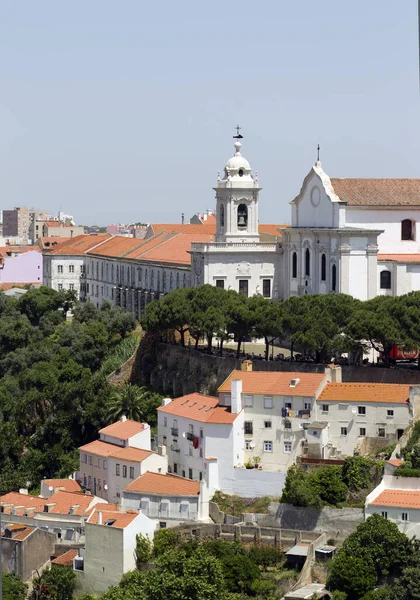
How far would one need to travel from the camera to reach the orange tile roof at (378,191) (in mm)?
59688

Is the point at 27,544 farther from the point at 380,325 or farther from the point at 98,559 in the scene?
the point at 380,325

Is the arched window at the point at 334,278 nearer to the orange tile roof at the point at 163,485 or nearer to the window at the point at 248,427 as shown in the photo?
Answer: the window at the point at 248,427

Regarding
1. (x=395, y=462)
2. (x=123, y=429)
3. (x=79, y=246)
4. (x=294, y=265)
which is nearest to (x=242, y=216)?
(x=294, y=265)

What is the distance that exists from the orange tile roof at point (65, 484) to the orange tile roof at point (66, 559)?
4450 millimetres

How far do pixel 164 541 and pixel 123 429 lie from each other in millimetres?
7738

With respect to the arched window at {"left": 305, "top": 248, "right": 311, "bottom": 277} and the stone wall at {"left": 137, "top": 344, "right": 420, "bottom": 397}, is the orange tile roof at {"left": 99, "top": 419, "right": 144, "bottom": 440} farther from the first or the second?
the arched window at {"left": 305, "top": 248, "right": 311, "bottom": 277}

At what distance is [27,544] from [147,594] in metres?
6.38

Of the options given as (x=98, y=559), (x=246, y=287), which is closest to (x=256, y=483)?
(x=98, y=559)

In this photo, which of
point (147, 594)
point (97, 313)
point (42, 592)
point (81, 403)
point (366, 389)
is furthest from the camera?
point (97, 313)

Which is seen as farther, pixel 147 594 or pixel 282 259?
pixel 282 259

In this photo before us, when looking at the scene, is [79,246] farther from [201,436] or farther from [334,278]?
[201,436]

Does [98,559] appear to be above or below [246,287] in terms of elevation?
below

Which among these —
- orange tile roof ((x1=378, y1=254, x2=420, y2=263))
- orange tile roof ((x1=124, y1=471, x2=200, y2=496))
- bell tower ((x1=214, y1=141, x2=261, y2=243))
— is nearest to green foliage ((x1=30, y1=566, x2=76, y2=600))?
orange tile roof ((x1=124, y1=471, x2=200, y2=496))

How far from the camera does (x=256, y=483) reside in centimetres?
4500
